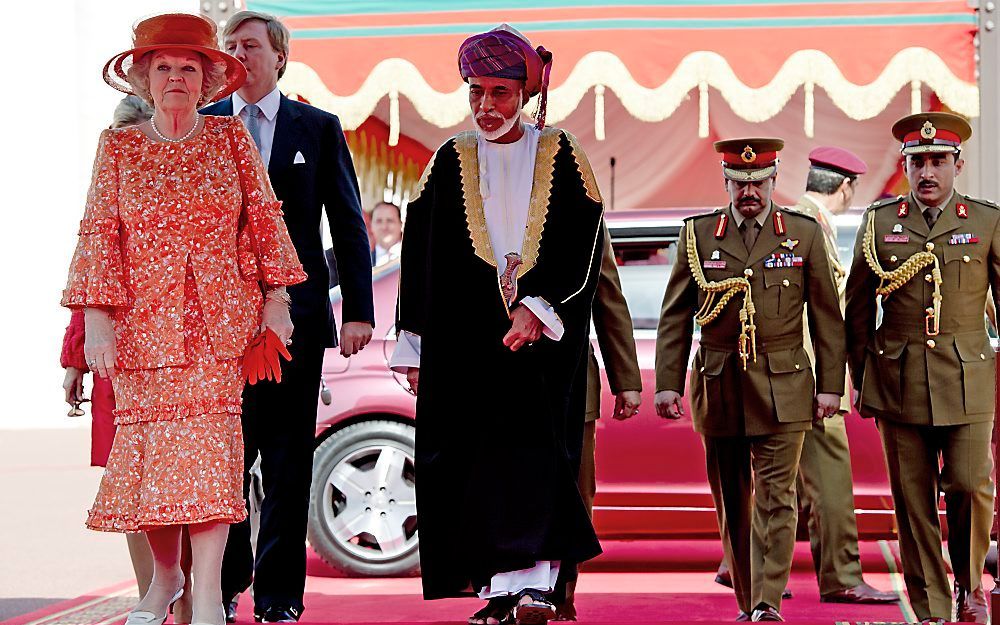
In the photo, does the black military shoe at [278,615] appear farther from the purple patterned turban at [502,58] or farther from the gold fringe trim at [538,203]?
the purple patterned turban at [502,58]

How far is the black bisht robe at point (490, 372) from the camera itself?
15.8 ft

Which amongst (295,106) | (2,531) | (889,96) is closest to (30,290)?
A: (2,531)

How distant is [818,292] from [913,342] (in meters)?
0.43

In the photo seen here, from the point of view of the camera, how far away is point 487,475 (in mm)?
4844

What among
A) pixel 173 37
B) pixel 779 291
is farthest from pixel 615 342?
pixel 173 37

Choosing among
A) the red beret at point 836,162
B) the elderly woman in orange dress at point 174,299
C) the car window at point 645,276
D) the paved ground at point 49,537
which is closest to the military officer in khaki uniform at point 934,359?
the red beret at point 836,162

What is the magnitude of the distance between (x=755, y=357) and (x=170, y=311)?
252 cm

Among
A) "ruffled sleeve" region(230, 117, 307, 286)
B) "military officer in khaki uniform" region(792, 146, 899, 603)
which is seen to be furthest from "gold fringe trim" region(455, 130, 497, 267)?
"military officer in khaki uniform" region(792, 146, 899, 603)

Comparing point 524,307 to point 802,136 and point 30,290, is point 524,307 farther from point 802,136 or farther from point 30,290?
point 30,290

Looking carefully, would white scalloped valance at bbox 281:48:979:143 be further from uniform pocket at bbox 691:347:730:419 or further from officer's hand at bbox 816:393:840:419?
officer's hand at bbox 816:393:840:419

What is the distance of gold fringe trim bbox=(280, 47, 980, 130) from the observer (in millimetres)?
9594

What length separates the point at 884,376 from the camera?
5988 millimetres

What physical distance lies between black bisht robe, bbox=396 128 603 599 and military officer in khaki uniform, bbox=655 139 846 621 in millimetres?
1090

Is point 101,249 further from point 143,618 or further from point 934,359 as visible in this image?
point 934,359
